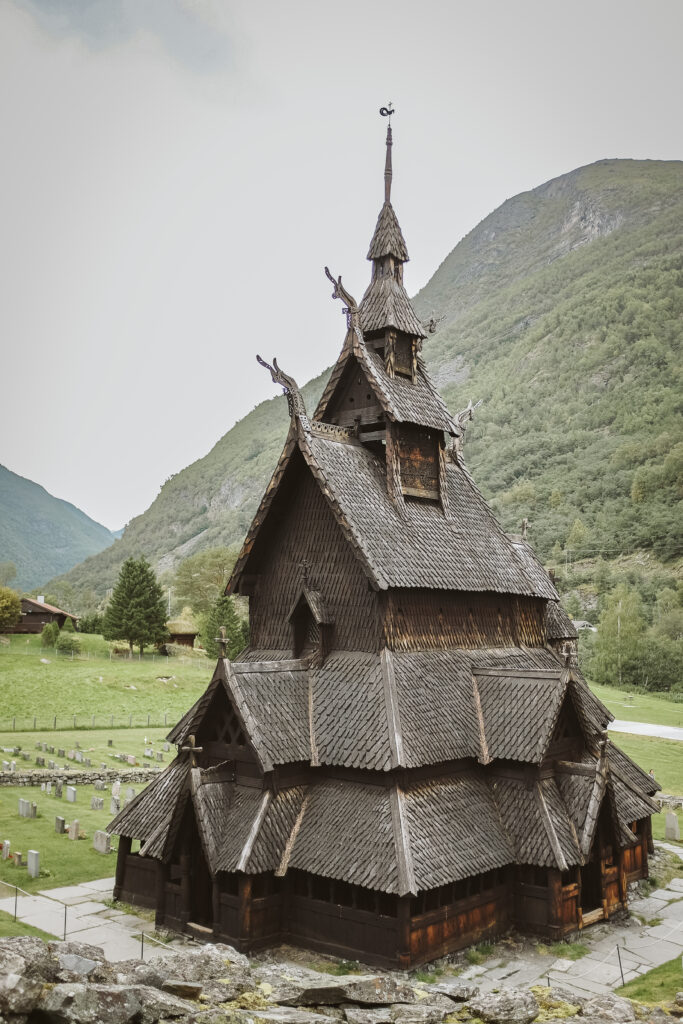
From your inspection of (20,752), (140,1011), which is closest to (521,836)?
(140,1011)

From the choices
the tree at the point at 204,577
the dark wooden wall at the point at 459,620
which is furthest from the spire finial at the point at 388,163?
the tree at the point at 204,577

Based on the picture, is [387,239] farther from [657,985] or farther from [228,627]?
[228,627]

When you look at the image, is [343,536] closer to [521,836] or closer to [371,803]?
[371,803]

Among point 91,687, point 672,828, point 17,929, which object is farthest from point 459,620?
point 91,687

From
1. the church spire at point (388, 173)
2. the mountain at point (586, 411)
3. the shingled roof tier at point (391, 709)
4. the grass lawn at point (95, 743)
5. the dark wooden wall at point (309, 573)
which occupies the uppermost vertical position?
the mountain at point (586, 411)

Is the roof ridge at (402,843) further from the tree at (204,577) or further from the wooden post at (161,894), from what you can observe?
the tree at (204,577)

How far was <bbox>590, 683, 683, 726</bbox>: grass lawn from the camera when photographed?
175 feet

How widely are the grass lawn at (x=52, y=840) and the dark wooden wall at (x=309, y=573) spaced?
7.81 meters

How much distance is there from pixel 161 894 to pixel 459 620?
9.06 m

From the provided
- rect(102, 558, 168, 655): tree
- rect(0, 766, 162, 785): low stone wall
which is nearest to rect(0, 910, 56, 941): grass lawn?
rect(0, 766, 162, 785): low stone wall

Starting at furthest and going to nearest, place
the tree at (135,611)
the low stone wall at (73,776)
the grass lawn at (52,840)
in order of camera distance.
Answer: the tree at (135,611) → the low stone wall at (73,776) → the grass lawn at (52,840)

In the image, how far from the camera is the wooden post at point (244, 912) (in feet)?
55.2

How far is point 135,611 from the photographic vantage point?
6975 cm

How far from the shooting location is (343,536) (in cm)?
2009
